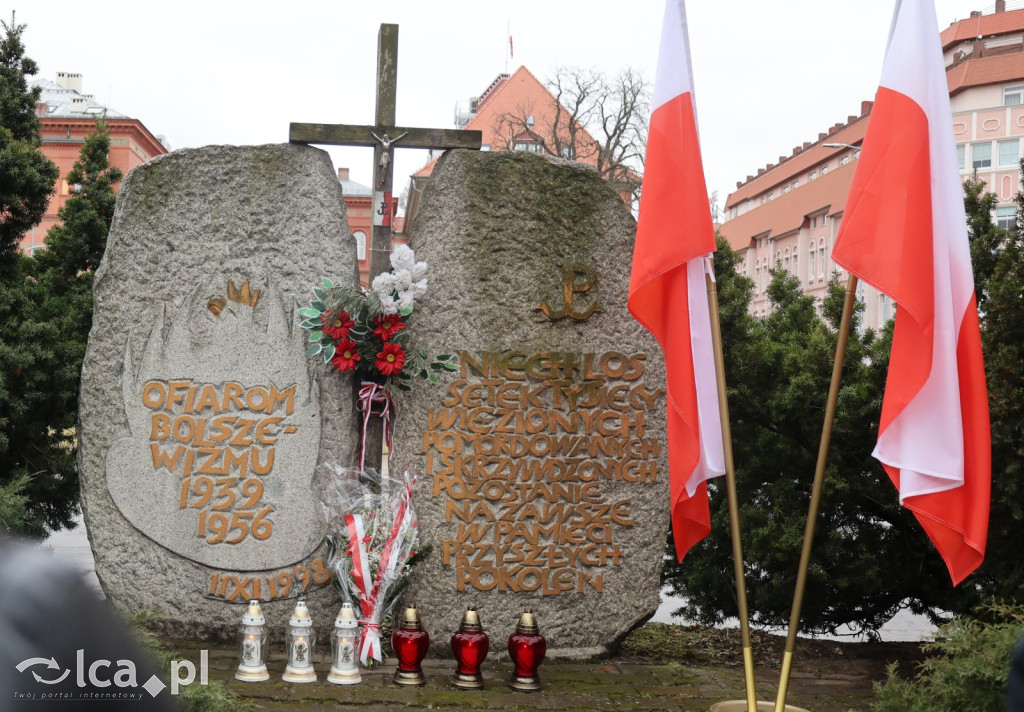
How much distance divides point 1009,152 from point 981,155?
868mm

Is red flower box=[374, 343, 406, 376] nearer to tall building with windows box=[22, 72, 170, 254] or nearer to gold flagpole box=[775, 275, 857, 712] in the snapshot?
gold flagpole box=[775, 275, 857, 712]

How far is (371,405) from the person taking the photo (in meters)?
5.23

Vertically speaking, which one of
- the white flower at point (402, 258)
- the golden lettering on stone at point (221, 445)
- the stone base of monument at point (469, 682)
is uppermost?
the white flower at point (402, 258)

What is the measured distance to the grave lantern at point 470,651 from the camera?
4.59 m

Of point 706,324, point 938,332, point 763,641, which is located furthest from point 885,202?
point 763,641

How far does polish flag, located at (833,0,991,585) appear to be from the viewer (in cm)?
368

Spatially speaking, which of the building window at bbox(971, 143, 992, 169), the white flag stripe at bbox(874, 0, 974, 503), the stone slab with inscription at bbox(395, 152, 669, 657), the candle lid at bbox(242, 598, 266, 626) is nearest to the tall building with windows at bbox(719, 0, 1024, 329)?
the building window at bbox(971, 143, 992, 169)

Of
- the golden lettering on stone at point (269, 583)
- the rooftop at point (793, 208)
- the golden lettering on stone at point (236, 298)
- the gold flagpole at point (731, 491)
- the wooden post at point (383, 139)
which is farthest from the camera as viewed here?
the rooftop at point (793, 208)

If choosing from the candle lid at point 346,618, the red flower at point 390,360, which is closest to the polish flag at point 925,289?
the red flower at point 390,360

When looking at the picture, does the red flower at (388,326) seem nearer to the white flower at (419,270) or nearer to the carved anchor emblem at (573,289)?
the white flower at (419,270)

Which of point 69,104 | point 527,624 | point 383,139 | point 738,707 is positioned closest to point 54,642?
point 738,707

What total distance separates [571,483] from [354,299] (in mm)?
1453

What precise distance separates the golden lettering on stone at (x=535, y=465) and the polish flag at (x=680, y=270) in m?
0.98

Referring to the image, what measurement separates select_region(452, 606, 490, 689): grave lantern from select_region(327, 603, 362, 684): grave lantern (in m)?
0.46
